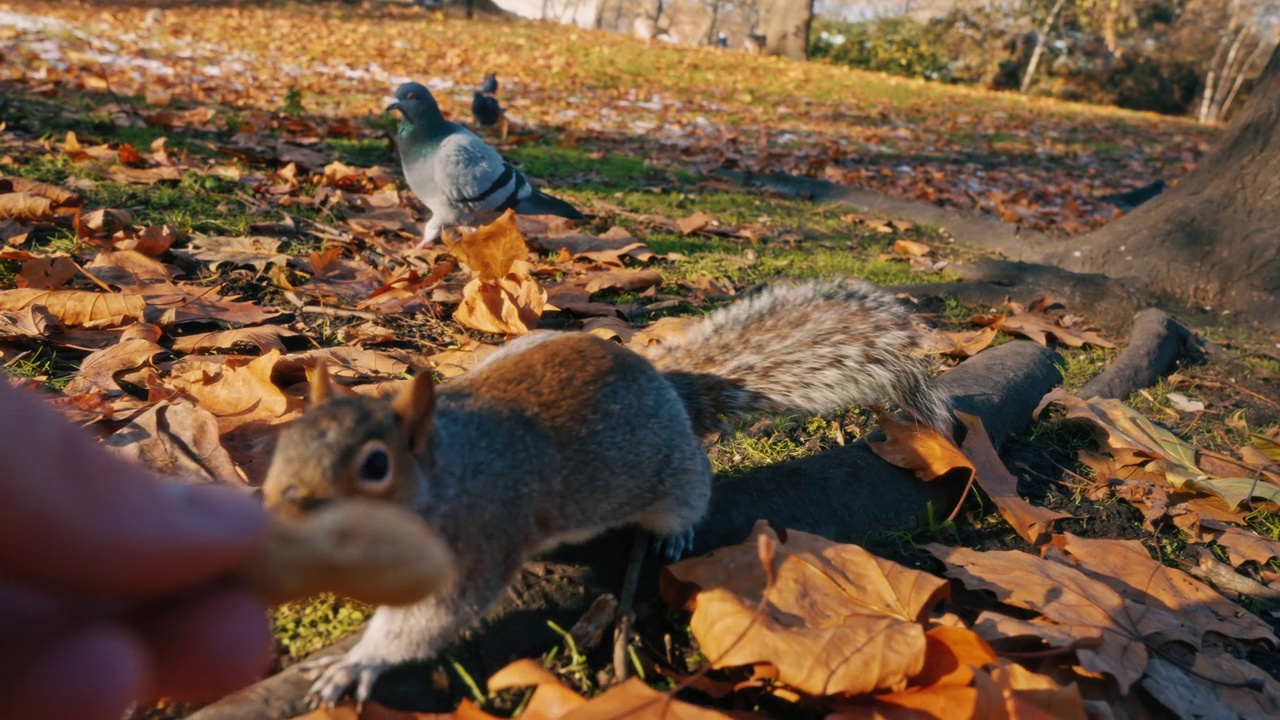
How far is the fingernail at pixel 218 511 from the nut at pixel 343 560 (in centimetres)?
2

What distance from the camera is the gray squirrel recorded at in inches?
44.4

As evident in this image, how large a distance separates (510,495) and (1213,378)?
9.81 ft

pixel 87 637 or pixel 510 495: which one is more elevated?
pixel 87 637

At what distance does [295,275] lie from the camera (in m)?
2.84

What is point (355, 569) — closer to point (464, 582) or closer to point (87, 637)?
point (87, 637)

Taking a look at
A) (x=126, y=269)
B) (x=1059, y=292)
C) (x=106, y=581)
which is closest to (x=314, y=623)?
(x=106, y=581)

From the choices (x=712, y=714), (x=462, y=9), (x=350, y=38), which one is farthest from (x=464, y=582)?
(x=462, y=9)

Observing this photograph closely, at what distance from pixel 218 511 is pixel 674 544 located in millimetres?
1064

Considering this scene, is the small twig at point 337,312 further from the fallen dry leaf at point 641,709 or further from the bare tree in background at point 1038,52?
the bare tree in background at point 1038,52

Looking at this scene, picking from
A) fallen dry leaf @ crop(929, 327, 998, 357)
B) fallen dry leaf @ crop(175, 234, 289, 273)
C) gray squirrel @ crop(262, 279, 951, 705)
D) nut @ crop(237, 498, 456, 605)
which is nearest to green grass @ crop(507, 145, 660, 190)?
fallen dry leaf @ crop(175, 234, 289, 273)

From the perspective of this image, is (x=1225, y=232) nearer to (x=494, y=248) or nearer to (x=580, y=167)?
(x=494, y=248)

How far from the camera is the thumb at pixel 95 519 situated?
57 centimetres

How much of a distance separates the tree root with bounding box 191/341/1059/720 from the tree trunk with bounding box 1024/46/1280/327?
8.04ft

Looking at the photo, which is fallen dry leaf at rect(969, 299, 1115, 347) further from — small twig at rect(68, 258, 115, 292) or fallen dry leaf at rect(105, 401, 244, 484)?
small twig at rect(68, 258, 115, 292)
